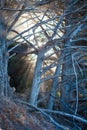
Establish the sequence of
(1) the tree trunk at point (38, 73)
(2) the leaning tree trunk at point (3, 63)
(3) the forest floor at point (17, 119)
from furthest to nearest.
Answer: (1) the tree trunk at point (38, 73)
(2) the leaning tree trunk at point (3, 63)
(3) the forest floor at point (17, 119)

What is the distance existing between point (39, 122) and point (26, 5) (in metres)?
2.36

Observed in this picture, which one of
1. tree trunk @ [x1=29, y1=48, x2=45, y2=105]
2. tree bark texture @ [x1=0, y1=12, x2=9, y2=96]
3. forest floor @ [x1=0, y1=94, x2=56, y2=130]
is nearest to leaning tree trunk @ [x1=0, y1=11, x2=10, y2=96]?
tree bark texture @ [x1=0, y1=12, x2=9, y2=96]

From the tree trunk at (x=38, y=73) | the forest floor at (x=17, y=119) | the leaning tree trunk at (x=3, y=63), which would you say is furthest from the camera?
the tree trunk at (x=38, y=73)

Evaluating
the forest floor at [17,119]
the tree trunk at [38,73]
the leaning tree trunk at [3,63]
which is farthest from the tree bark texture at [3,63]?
the tree trunk at [38,73]

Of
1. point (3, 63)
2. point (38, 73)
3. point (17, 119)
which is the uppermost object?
point (3, 63)

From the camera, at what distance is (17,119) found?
573 centimetres

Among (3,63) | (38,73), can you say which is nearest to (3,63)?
(3,63)

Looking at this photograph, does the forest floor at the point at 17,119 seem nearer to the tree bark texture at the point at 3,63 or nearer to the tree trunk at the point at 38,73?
the tree bark texture at the point at 3,63

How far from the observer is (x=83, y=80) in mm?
8766

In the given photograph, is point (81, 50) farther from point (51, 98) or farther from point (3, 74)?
point (3, 74)

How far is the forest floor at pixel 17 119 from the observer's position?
17.8ft

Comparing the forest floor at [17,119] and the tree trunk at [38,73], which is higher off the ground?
the tree trunk at [38,73]

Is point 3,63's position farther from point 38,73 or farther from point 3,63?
point 38,73

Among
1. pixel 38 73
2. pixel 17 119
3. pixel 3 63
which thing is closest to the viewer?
pixel 17 119
